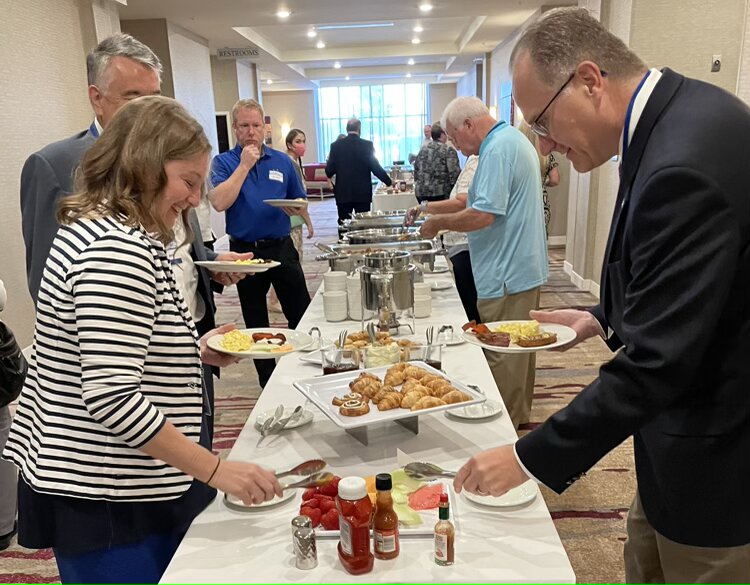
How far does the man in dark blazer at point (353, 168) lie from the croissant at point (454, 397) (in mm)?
5543

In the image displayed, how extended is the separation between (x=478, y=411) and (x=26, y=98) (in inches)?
163

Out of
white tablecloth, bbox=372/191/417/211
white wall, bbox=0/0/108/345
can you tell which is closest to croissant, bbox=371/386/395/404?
white wall, bbox=0/0/108/345

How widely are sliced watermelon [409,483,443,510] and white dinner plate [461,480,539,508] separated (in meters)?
0.06

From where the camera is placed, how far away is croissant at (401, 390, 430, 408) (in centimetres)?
127

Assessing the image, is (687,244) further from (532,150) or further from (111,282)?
(532,150)

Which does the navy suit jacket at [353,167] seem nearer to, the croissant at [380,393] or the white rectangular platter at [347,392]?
the white rectangular platter at [347,392]

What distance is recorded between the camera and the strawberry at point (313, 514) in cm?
103

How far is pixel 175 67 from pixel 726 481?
7253mm

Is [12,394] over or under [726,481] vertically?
under

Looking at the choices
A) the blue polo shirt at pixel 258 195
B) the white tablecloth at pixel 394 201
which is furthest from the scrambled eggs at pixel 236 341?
the white tablecloth at pixel 394 201

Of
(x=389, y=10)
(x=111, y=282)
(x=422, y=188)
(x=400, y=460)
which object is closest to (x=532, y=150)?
(x=400, y=460)

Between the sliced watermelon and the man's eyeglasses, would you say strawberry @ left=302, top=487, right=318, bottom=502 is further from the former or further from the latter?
the man's eyeglasses

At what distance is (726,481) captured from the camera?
0.92m

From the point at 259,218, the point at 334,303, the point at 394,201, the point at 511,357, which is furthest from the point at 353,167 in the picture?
the point at 334,303
